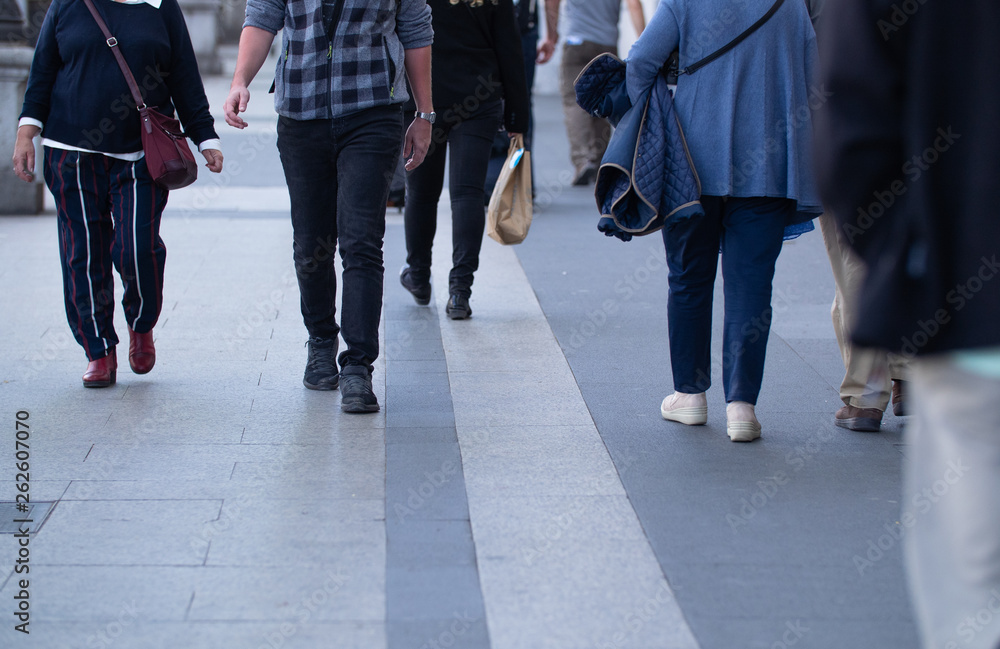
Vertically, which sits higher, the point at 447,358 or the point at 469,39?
the point at 469,39

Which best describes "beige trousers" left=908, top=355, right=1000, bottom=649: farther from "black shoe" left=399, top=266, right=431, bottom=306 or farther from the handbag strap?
"black shoe" left=399, top=266, right=431, bottom=306

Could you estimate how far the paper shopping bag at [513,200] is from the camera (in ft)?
19.2

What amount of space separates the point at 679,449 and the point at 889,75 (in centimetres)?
219

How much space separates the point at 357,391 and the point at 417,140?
1115 millimetres

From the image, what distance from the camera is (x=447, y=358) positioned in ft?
17.1

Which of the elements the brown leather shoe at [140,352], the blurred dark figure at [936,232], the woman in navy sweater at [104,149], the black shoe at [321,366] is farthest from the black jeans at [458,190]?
the blurred dark figure at [936,232]

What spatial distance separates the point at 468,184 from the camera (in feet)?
19.2

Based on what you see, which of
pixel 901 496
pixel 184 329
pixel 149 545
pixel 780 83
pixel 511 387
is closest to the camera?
pixel 149 545

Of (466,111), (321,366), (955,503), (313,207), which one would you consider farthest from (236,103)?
(955,503)

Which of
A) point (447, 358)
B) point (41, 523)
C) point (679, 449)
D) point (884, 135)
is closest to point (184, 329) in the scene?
point (447, 358)

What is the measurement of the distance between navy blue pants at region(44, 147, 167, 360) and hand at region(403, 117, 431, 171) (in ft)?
3.37

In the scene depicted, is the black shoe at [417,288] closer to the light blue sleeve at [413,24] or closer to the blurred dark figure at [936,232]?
the light blue sleeve at [413,24]

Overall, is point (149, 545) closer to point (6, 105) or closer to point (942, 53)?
point (942, 53)

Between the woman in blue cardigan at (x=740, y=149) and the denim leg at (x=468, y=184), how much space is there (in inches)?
68.2
